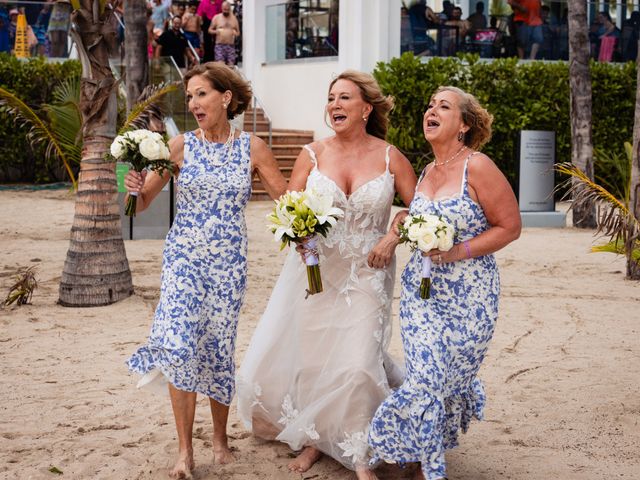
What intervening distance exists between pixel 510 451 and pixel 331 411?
1.13 metres

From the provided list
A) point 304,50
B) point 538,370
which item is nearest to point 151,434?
point 538,370

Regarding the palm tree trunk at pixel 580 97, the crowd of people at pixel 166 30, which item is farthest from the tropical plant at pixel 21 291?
the crowd of people at pixel 166 30

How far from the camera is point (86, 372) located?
7090mm

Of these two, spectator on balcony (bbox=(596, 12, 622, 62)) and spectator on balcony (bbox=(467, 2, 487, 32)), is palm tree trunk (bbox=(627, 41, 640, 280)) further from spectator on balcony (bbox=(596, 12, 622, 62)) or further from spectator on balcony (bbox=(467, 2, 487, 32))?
spectator on balcony (bbox=(596, 12, 622, 62))

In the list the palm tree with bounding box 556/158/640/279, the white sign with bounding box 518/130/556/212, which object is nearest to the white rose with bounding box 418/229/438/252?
the palm tree with bounding box 556/158/640/279

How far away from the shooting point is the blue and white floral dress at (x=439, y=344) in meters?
4.51

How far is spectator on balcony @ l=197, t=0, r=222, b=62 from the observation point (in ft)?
73.1

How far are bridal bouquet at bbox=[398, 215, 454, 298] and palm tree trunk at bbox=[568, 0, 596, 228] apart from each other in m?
11.6

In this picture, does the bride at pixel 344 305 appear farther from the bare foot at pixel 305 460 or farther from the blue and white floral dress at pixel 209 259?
the blue and white floral dress at pixel 209 259

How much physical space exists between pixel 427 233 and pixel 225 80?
149cm

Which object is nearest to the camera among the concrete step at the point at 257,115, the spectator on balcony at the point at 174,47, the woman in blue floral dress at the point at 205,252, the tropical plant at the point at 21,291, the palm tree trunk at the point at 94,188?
→ the woman in blue floral dress at the point at 205,252

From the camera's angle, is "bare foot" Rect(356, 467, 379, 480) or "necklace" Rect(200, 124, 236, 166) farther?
"necklace" Rect(200, 124, 236, 166)

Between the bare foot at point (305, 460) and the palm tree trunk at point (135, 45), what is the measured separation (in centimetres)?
1080

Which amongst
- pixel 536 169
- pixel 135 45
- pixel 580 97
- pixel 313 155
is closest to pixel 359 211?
pixel 313 155
